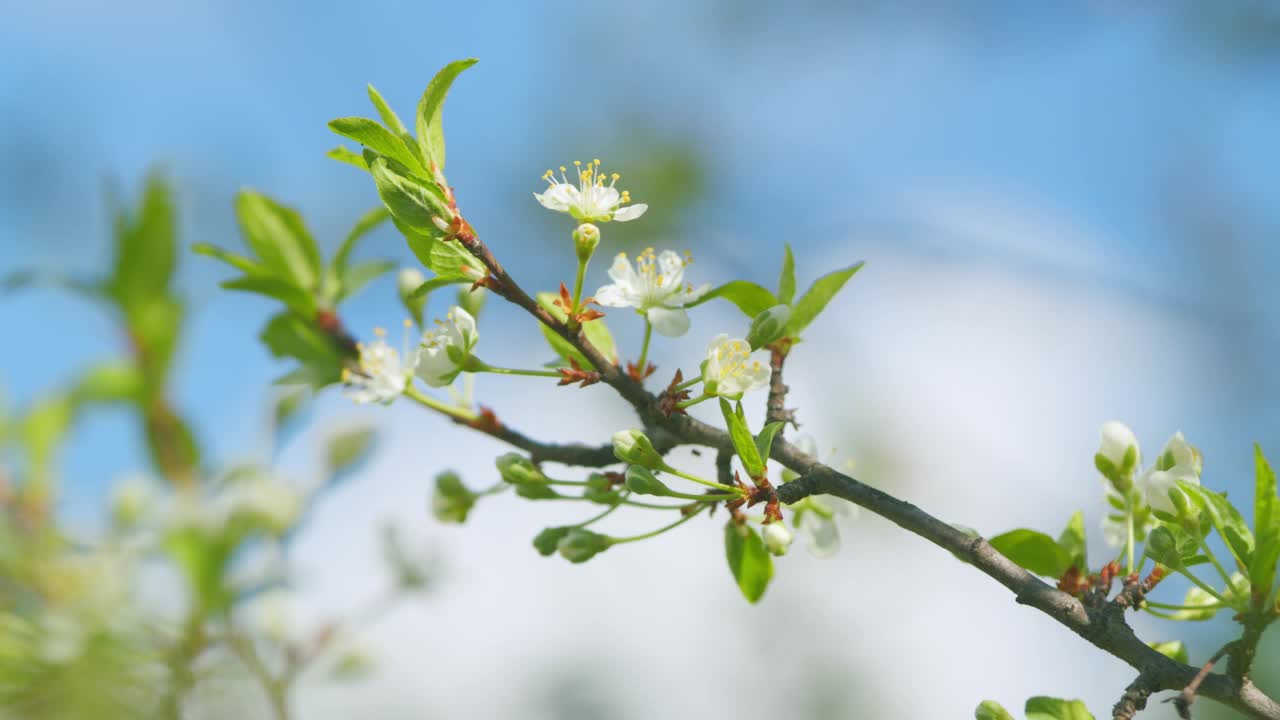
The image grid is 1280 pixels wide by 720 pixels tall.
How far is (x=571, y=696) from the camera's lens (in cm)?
530

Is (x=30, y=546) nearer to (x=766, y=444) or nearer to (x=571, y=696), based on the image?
(x=766, y=444)

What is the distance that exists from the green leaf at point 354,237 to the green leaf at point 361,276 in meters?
0.01

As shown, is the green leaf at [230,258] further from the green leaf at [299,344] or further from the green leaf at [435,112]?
the green leaf at [435,112]

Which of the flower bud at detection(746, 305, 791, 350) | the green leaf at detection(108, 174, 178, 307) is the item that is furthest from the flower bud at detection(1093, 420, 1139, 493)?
the green leaf at detection(108, 174, 178, 307)

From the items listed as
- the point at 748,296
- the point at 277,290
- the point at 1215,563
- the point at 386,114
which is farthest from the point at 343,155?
the point at 1215,563

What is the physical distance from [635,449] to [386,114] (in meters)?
0.43

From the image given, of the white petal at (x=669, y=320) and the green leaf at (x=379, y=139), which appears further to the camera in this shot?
the white petal at (x=669, y=320)

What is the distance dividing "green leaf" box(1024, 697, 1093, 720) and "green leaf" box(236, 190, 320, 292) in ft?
3.51

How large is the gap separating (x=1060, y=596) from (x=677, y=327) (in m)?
0.45

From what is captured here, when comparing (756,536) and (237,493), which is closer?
(756,536)

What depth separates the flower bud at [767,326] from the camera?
3.40ft

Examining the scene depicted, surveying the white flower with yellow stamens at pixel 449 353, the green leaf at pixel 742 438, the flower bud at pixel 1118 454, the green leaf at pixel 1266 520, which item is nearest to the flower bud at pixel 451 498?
the white flower with yellow stamens at pixel 449 353

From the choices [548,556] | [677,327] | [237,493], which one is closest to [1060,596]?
[677,327]

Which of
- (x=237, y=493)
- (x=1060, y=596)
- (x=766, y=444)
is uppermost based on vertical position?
(x=237, y=493)
